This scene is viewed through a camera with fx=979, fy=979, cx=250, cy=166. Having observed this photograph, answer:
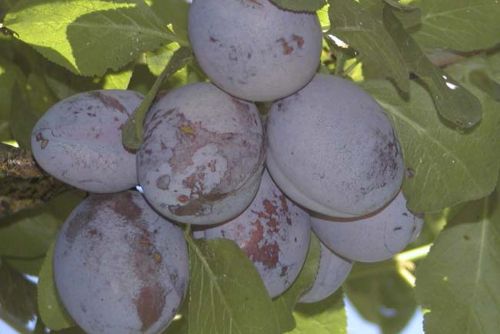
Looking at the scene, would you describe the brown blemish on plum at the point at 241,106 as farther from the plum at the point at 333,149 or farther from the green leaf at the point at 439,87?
the green leaf at the point at 439,87

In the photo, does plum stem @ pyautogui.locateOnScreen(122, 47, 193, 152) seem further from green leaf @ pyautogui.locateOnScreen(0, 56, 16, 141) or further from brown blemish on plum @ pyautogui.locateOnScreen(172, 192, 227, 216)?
green leaf @ pyautogui.locateOnScreen(0, 56, 16, 141)

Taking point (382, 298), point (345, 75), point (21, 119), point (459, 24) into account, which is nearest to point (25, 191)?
point (21, 119)

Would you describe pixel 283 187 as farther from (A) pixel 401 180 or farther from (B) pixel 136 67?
(B) pixel 136 67

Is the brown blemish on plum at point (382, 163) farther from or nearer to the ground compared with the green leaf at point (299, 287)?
farther from the ground

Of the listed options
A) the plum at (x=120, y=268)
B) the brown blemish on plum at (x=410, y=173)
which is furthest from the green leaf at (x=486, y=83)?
the plum at (x=120, y=268)

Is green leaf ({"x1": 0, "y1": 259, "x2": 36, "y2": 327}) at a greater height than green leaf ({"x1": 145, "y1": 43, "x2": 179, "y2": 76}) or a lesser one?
lesser

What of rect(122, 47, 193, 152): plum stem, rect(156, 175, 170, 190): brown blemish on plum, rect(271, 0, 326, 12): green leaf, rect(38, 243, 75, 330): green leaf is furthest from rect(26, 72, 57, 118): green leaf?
rect(271, 0, 326, 12): green leaf
